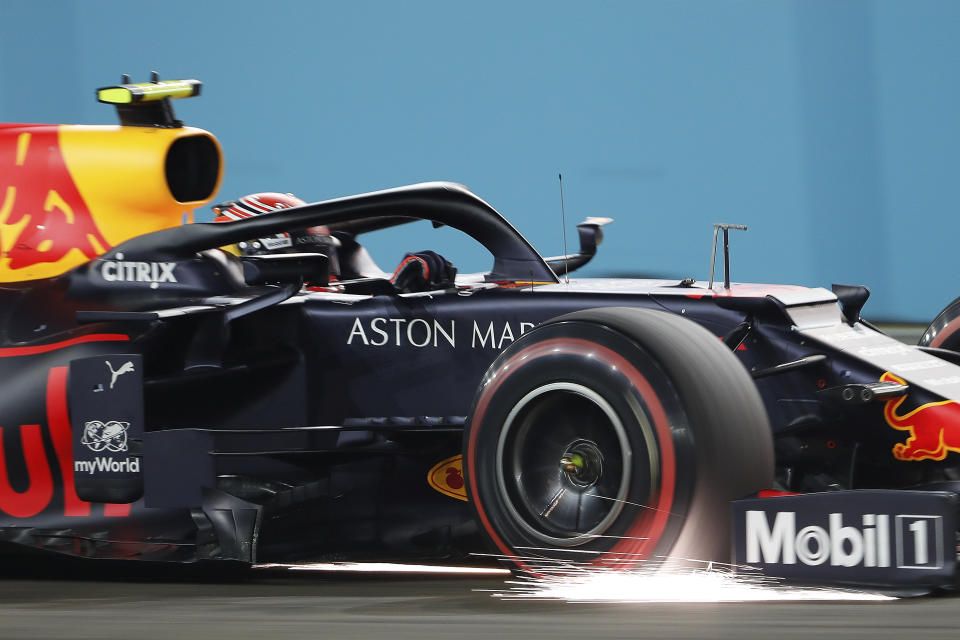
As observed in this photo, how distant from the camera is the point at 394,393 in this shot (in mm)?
4215

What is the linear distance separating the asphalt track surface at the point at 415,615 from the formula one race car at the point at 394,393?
0.22m

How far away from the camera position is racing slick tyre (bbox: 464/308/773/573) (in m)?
3.32

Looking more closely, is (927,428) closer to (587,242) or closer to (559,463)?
(559,463)

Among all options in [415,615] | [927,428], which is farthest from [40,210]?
[927,428]

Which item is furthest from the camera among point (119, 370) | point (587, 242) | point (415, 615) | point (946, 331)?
point (587, 242)

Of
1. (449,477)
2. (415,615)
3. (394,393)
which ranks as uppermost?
(394,393)

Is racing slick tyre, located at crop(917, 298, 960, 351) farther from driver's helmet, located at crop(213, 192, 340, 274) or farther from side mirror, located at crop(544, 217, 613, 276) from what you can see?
driver's helmet, located at crop(213, 192, 340, 274)

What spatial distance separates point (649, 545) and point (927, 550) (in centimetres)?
63

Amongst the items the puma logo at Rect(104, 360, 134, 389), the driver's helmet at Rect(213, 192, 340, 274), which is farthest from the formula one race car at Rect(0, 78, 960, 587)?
the driver's helmet at Rect(213, 192, 340, 274)

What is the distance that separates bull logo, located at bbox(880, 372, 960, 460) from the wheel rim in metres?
0.82

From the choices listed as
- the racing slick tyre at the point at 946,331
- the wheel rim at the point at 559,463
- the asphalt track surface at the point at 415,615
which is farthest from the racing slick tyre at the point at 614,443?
the racing slick tyre at the point at 946,331

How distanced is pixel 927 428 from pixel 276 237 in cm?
234

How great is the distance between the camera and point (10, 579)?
15.1 ft

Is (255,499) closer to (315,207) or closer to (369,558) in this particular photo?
(369,558)
